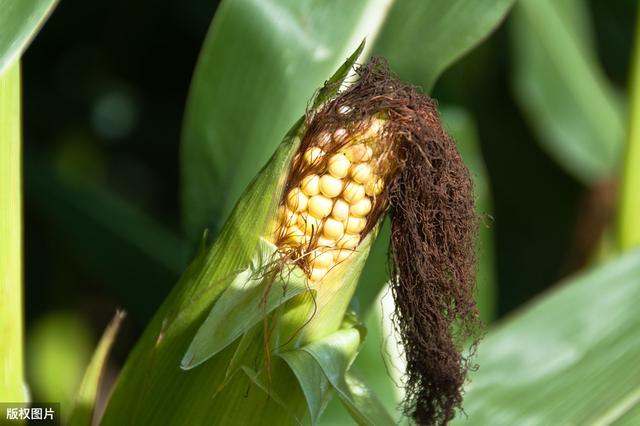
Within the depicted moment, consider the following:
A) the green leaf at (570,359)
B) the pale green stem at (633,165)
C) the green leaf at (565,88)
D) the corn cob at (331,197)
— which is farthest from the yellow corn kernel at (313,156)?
the green leaf at (565,88)

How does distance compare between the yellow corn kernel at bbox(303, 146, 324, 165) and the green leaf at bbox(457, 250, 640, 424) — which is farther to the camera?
the green leaf at bbox(457, 250, 640, 424)

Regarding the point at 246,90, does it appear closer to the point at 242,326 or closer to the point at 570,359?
the point at 242,326

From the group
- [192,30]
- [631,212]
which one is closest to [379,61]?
[631,212]

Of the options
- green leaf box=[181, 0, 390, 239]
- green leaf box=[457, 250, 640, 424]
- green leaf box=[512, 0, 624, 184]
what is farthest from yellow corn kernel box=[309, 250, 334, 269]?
green leaf box=[512, 0, 624, 184]

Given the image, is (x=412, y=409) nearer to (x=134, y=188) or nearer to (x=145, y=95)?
(x=145, y=95)

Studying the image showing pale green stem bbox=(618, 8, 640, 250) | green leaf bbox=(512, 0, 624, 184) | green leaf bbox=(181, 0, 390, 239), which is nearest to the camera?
green leaf bbox=(181, 0, 390, 239)

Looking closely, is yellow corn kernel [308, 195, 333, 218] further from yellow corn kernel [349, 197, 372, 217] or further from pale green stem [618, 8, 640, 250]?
pale green stem [618, 8, 640, 250]

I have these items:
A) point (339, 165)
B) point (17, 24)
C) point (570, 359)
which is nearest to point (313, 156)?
point (339, 165)
